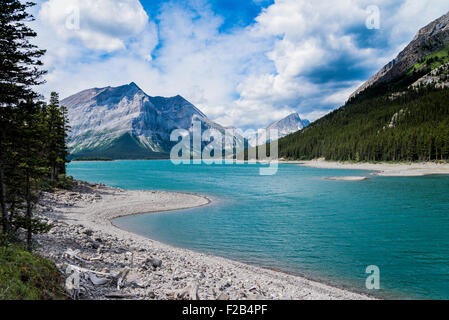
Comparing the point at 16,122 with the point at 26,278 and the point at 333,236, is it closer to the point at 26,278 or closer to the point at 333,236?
the point at 26,278

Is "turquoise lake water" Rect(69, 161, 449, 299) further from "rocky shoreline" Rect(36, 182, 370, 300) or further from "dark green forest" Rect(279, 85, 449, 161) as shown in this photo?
"dark green forest" Rect(279, 85, 449, 161)

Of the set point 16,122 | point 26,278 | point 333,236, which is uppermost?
point 16,122

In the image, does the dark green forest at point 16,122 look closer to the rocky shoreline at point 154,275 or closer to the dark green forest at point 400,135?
the rocky shoreline at point 154,275

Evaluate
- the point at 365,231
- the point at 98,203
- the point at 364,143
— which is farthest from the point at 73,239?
the point at 364,143

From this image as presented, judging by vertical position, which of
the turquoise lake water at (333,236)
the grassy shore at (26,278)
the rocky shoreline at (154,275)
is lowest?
the turquoise lake water at (333,236)

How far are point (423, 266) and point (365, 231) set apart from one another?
8.31 meters

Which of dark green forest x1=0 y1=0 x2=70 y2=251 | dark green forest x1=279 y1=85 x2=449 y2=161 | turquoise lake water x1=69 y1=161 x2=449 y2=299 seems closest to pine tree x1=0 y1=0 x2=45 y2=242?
dark green forest x1=0 y1=0 x2=70 y2=251

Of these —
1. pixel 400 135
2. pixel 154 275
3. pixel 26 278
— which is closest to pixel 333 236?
pixel 154 275

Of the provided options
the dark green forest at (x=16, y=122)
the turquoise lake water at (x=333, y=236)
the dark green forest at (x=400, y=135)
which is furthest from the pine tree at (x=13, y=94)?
the dark green forest at (x=400, y=135)

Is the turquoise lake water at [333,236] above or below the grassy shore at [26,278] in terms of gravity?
below

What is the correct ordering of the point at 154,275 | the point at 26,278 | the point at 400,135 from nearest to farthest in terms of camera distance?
the point at 26,278 → the point at 154,275 → the point at 400,135

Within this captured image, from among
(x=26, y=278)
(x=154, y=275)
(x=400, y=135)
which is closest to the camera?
(x=26, y=278)
